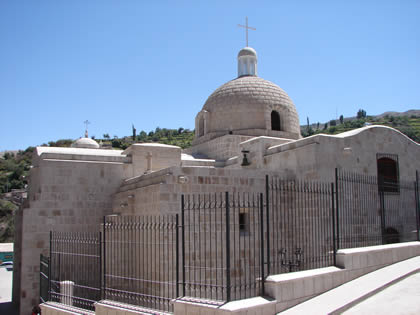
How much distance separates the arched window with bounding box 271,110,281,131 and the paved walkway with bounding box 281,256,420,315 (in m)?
12.0

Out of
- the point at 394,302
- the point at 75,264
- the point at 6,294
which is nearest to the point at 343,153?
the point at 394,302

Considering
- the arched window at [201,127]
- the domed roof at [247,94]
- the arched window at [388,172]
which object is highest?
the domed roof at [247,94]

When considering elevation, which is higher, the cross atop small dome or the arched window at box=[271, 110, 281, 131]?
the cross atop small dome

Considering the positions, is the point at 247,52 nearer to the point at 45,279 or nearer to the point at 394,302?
the point at 45,279

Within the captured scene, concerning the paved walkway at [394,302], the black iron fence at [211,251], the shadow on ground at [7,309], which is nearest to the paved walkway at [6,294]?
the shadow on ground at [7,309]

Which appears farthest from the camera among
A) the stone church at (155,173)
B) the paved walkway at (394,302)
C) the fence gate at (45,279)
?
the stone church at (155,173)

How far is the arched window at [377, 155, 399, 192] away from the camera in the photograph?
1532 centimetres

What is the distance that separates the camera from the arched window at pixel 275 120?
21.1 metres

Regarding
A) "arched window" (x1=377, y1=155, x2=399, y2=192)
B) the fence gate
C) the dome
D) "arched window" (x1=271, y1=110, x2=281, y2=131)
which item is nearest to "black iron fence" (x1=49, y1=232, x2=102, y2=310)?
the fence gate

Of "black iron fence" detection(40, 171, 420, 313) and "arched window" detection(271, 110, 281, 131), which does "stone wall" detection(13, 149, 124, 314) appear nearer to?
"black iron fence" detection(40, 171, 420, 313)

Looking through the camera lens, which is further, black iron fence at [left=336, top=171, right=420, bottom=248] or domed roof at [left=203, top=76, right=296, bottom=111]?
domed roof at [left=203, top=76, right=296, bottom=111]

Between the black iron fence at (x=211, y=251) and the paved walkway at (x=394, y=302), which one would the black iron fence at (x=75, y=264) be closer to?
the black iron fence at (x=211, y=251)

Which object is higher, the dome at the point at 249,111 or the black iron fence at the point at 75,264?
the dome at the point at 249,111

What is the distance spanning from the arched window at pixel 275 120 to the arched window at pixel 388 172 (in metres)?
6.43
